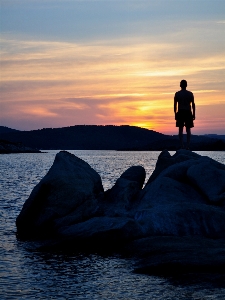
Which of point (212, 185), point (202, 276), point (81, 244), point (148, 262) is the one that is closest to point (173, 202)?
point (212, 185)

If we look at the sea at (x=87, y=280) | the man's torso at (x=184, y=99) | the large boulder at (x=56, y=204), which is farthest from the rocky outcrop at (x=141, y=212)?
the man's torso at (x=184, y=99)

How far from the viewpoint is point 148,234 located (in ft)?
41.0

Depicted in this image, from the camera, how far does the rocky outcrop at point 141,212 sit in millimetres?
11250

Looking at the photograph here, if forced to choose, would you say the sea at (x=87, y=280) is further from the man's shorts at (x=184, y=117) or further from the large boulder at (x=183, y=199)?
the man's shorts at (x=184, y=117)

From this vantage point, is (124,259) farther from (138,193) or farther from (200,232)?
(138,193)

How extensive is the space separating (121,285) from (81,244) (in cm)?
335

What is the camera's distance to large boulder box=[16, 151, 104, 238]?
14828 millimetres

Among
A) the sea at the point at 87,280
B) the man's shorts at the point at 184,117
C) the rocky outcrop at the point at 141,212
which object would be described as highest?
the man's shorts at the point at 184,117

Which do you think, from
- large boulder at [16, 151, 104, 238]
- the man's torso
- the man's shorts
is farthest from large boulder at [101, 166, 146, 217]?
the man's torso

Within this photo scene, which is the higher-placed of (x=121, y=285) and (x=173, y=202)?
(x=173, y=202)

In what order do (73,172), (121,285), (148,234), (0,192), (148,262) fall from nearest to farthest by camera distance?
(121,285), (148,262), (148,234), (73,172), (0,192)

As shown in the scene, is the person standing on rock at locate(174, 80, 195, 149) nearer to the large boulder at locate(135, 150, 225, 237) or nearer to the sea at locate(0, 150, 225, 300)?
the large boulder at locate(135, 150, 225, 237)

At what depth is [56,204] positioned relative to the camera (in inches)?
592

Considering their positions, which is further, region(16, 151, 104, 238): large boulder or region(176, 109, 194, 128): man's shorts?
region(176, 109, 194, 128): man's shorts
